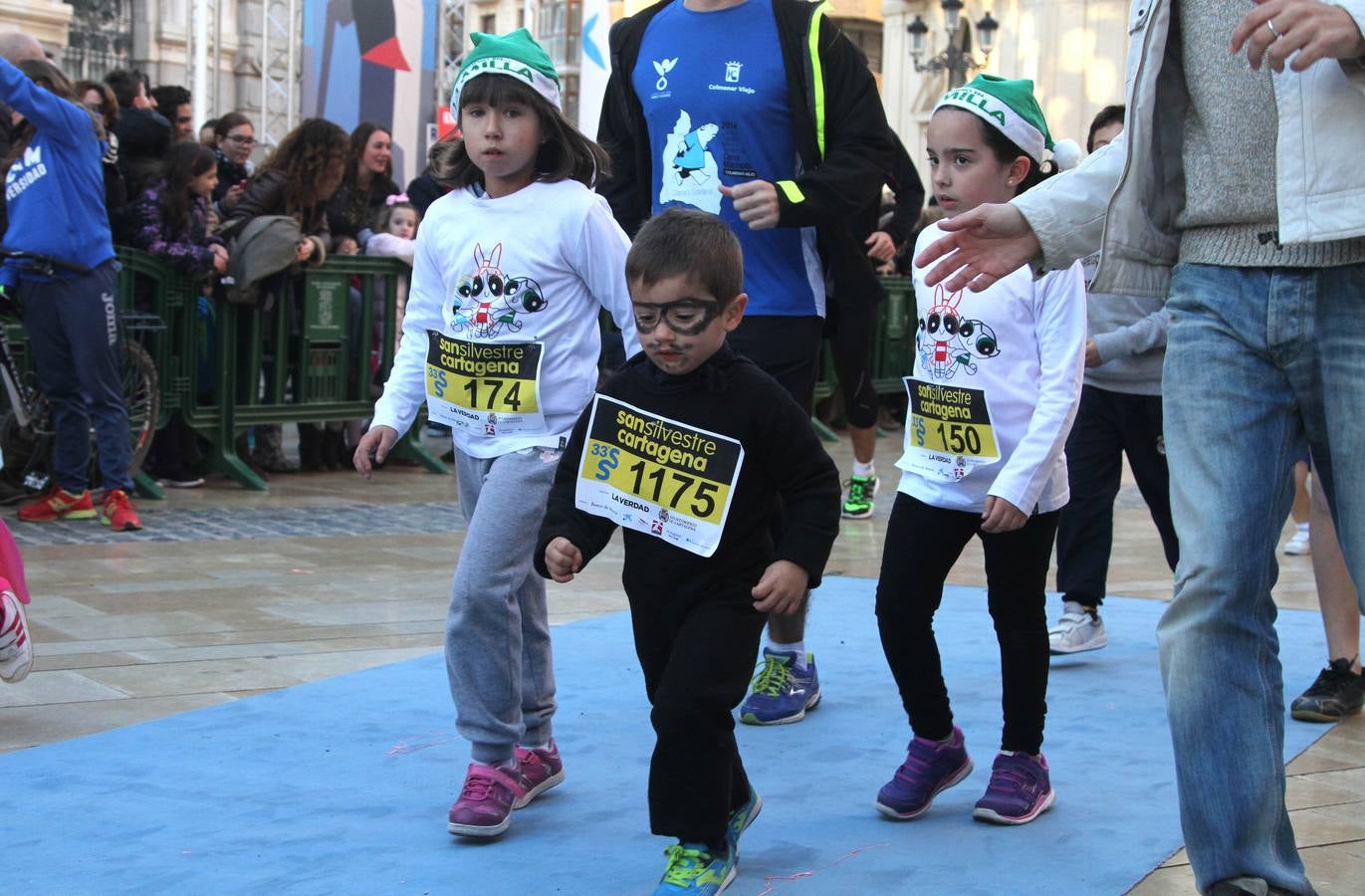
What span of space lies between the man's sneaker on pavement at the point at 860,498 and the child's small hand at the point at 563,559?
21.2 ft

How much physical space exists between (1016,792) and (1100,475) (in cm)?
217

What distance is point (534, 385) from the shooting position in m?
3.95

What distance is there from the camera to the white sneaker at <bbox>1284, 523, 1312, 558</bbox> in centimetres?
858

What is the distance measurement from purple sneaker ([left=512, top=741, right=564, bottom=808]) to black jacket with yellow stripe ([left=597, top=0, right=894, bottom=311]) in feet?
4.75

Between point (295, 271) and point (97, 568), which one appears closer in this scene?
point (97, 568)

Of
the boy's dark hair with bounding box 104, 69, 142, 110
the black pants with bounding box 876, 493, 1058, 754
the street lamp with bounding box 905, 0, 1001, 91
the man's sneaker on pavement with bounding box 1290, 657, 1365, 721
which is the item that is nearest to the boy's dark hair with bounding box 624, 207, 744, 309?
the black pants with bounding box 876, 493, 1058, 754

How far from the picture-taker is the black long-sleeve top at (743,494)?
336 centimetres

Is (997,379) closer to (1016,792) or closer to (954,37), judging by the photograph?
(1016,792)

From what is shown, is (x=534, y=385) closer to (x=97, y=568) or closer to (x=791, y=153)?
(x=791, y=153)

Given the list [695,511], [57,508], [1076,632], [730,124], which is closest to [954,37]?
[57,508]

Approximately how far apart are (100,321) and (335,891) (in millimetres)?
5374

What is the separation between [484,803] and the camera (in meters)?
3.75

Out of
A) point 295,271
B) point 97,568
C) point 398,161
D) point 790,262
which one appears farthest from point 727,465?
point 398,161

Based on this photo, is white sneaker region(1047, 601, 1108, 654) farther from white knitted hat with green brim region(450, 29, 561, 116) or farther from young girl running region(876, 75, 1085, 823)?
white knitted hat with green brim region(450, 29, 561, 116)
